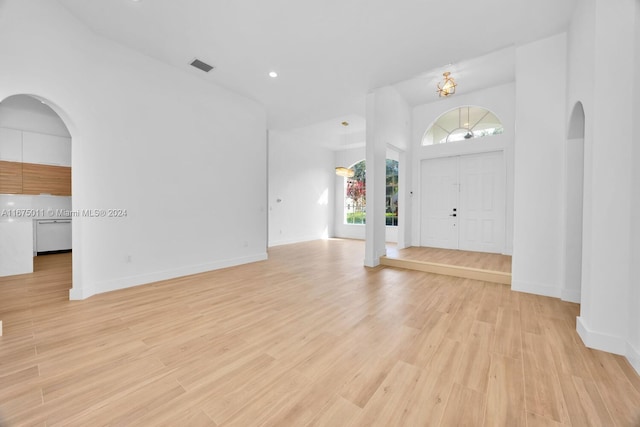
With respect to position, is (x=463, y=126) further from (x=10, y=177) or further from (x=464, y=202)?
(x=10, y=177)

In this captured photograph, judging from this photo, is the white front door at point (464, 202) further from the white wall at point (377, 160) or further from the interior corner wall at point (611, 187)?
the interior corner wall at point (611, 187)

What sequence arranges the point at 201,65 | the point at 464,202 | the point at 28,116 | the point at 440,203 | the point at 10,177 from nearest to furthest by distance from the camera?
the point at 201,65
the point at 10,177
the point at 28,116
the point at 464,202
the point at 440,203

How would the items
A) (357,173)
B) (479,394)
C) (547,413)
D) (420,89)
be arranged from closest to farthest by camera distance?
(547,413), (479,394), (420,89), (357,173)

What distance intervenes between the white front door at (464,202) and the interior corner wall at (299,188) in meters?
3.99

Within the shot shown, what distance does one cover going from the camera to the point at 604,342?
2.14 metres

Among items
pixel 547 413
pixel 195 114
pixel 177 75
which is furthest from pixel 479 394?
pixel 177 75

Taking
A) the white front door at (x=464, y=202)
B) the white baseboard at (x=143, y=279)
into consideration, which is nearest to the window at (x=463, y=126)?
the white front door at (x=464, y=202)

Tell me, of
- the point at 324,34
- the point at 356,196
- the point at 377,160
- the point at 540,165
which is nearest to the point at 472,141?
the point at 377,160

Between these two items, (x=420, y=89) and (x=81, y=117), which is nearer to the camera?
(x=81, y=117)

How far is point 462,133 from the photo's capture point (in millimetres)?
6027

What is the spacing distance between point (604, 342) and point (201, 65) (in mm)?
5896

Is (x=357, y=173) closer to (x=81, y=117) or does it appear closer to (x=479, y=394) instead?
(x=81, y=117)

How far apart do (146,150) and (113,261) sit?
170 centimetres

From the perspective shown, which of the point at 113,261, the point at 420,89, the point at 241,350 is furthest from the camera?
the point at 420,89
